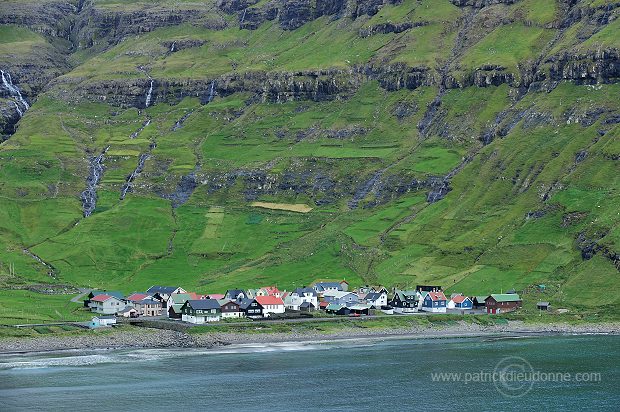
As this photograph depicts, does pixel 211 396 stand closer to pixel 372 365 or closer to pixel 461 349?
pixel 372 365

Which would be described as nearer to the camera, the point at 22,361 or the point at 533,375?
the point at 533,375

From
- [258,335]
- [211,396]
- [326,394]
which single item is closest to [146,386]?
[211,396]

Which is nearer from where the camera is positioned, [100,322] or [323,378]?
[323,378]

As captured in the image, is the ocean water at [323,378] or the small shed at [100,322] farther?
the small shed at [100,322]

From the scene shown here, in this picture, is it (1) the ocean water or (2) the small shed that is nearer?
(1) the ocean water

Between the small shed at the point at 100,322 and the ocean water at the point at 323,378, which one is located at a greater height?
the small shed at the point at 100,322

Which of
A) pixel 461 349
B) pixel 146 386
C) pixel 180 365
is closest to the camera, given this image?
pixel 146 386

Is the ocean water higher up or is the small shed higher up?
the small shed

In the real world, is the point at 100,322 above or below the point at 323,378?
above
